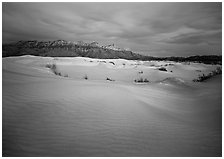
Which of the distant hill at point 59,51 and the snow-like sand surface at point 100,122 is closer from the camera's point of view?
the snow-like sand surface at point 100,122

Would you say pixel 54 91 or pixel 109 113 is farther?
pixel 54 91

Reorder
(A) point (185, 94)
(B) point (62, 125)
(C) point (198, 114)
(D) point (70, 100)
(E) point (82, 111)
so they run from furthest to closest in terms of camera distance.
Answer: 1. (A) point (185, 94)
2. (C) point (198, 114)
3. (D) point (70, 100)
4. (E) point (82, 111)
5. (B) point (62, 125)

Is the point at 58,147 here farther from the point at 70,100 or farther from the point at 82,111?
the point at 70,100

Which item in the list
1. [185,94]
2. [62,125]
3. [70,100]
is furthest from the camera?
[185,94]

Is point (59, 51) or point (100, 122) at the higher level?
point (59, 51)

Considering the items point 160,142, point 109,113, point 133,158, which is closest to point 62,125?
point 109,113

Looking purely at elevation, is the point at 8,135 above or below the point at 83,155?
above

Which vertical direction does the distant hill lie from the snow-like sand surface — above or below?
above

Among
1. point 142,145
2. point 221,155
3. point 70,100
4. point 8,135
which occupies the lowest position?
point 221,155

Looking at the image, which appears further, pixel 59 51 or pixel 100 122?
pixel 59 51

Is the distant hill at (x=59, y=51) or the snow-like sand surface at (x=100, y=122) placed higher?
the distant hill at (x=59, y=51)

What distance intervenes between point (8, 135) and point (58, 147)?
2.63 ft

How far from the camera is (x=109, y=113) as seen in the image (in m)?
3.52

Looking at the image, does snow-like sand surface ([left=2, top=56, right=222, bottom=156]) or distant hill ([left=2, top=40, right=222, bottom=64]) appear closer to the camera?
snow-like sand surface ([left=2, top=56, right=222, bottom=156])
